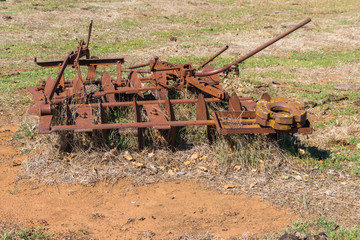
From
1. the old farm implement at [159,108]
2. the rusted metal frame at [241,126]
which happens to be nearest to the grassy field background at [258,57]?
the rusted metal frame at [241,126]

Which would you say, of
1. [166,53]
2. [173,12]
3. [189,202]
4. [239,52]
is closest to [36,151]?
[189,202]

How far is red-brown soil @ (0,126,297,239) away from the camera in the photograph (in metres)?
3.88

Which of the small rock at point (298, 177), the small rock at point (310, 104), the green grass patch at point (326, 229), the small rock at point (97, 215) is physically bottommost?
the small rock at point (97, 215)

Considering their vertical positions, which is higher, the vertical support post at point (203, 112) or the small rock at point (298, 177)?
the vertical support post at point (203, 112)

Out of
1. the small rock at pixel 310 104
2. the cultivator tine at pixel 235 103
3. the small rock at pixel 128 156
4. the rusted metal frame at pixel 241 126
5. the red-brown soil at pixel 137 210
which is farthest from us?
the small rock at pixel 310 104

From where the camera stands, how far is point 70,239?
370cm

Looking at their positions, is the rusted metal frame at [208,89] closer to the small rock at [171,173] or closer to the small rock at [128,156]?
the small rock at [171,173]

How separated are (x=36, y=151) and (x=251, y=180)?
3.09 metres

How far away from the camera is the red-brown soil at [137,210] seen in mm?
3879

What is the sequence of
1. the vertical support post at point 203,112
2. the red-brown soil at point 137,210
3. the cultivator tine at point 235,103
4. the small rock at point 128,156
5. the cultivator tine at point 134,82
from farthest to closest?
the cultivator tine at point 134,82, the cultivator tine at point 235,103, the vertical support post at point 203,112, the small rock at point 128,156, the red-brown soil at point 137,210

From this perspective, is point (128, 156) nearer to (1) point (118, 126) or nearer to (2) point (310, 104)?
(1) point (118, 126)

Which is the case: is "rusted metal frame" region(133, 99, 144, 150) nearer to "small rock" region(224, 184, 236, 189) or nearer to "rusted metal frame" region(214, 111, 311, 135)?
"rusted metal frame" region(214, 111, 311, 135)

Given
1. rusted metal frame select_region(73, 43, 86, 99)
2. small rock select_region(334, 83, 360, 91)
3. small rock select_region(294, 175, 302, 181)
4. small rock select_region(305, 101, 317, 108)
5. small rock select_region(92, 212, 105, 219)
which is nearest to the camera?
small rock select_region(92, 212, 105, 219)

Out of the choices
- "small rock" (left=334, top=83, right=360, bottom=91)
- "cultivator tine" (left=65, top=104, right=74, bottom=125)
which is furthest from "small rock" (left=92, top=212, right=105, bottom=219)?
"small rock" (left=334, top=83, right=360, bottom=91)
